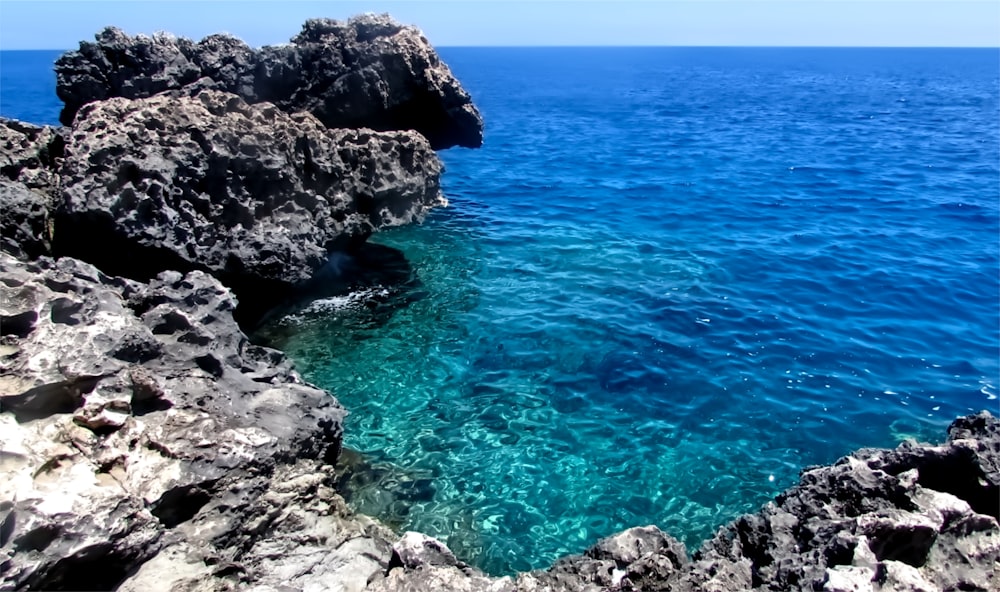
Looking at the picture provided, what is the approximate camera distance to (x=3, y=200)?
1255 centimetres

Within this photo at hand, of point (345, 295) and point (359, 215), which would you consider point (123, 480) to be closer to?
point (345, 295)

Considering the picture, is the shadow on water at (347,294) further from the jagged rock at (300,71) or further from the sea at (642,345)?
the jagged rock at (300,71)

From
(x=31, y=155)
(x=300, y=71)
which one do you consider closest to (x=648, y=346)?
(x=31, y=155)

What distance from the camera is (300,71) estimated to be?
75.5 ft

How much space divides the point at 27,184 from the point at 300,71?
37.2 ft

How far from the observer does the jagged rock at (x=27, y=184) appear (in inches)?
493

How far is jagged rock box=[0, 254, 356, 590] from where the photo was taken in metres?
6.20

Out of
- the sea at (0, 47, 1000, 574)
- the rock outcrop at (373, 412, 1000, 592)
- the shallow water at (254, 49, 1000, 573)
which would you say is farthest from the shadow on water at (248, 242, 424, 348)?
the rock outcrop at (373, 412, 1000, 592)

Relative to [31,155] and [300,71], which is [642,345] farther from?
[300,71]

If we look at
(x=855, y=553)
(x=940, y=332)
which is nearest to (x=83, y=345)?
(x=855, y=553)

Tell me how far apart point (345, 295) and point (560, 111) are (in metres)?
46.0

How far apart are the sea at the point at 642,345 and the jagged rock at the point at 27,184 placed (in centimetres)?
462

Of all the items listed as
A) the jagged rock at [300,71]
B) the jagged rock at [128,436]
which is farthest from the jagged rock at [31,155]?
the jagged rock at [300,71]

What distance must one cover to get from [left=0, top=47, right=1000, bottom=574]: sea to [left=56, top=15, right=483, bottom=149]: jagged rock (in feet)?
14.6
